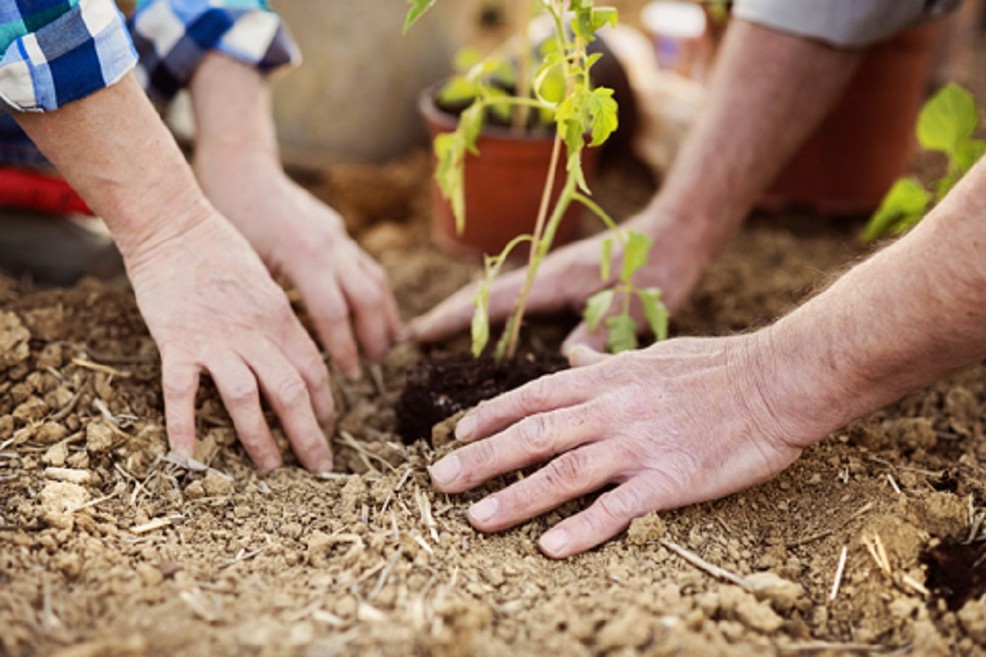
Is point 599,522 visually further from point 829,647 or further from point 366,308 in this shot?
point 366,308

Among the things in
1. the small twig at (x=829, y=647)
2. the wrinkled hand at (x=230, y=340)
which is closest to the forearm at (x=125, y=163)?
the wrinkled hand at (x=230, y=340)

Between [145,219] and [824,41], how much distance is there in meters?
1.43

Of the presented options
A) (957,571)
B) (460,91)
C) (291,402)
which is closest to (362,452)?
(291,402)

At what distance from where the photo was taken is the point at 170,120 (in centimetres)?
305

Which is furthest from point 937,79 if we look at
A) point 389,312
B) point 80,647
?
point 80,647

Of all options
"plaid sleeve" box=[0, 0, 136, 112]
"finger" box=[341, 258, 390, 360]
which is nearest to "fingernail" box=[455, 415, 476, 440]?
"finger" box=[341, 258, 390, 360]

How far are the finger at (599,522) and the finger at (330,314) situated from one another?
0.70 metres

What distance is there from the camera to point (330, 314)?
6.25ft

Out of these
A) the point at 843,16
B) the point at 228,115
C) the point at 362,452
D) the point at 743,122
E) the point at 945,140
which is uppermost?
the point at 843,16

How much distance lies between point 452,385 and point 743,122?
0.90 meters

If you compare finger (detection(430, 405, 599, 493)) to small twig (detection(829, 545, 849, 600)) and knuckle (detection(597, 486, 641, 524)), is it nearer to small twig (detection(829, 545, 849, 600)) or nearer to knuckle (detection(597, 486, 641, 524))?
knuckle (detection(597, 486, 641, 524))

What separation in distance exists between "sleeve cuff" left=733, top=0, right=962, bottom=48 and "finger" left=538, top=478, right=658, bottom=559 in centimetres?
115

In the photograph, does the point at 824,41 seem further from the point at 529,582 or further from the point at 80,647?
the point at 80,647

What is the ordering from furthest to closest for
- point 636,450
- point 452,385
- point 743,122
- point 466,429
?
point 743,122
point 452,385
point 466,429
point 636,450
